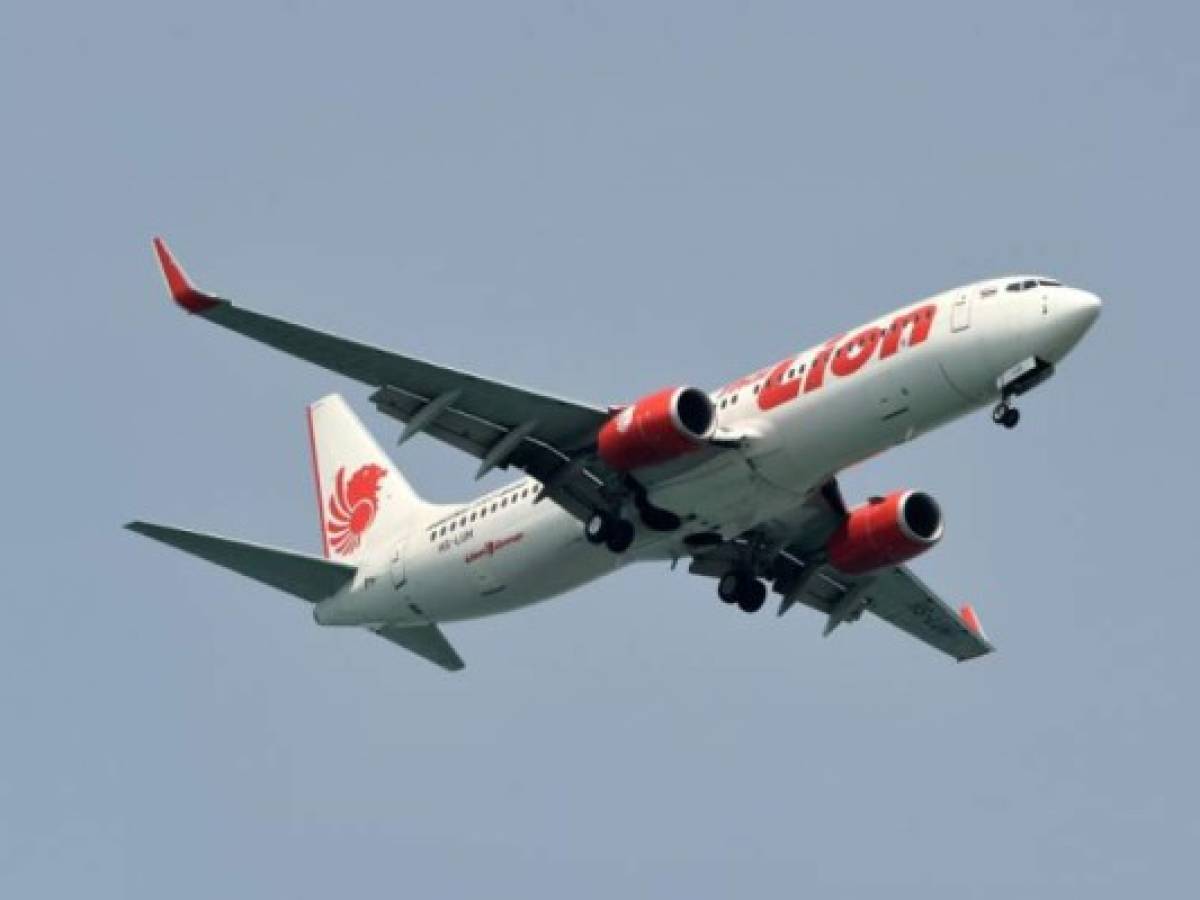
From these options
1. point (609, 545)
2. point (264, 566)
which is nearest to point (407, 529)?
point (264, 566)

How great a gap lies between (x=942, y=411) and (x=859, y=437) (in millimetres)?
1798

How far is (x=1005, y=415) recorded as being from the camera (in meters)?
55.9

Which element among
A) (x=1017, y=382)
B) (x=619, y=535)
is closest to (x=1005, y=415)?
(x=1017, y=382)

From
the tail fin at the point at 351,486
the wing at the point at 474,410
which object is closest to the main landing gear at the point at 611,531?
the wing at the point at 474,410

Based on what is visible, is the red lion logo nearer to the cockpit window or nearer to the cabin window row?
the cabin window row

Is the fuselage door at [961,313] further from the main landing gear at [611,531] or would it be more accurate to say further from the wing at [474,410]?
the main landing gear at [611,531]

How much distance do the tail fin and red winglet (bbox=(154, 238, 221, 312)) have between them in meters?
12.9

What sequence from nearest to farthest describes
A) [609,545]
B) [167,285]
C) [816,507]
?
[167,285]
[609,545]
[816,507]

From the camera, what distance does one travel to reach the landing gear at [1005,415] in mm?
55656

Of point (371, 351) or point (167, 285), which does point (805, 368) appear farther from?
point (167, 285)

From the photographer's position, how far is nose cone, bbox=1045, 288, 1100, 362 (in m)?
55.8

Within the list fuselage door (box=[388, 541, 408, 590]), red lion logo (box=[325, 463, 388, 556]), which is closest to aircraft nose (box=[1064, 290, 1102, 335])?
fuselage door (box=[388, 541, 408, 590])

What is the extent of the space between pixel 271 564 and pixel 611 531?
9707mm

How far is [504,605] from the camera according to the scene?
205 ft
